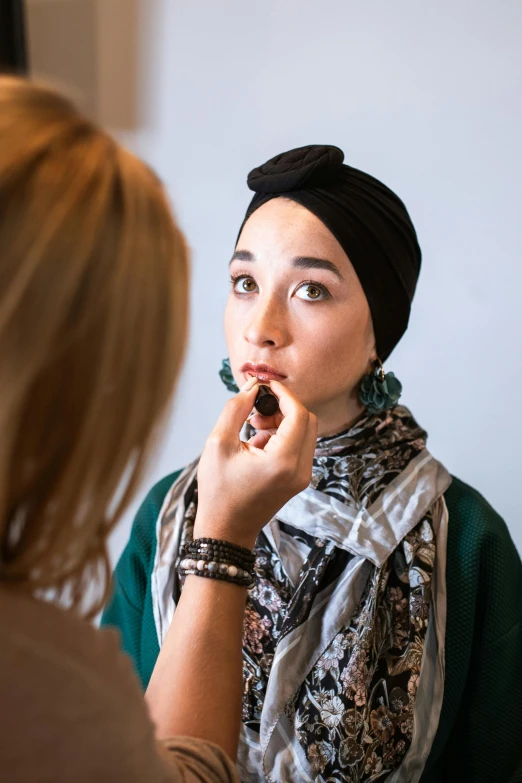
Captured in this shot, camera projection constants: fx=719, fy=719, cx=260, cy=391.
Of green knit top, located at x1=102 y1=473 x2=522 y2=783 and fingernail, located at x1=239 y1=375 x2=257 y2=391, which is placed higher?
fingernail, located at x1=239 y1=375 x2=257 y2=391

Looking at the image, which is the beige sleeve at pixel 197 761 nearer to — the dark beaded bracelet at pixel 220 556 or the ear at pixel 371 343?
the dark beaded bracelet at pixel 220 556

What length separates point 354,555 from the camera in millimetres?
927

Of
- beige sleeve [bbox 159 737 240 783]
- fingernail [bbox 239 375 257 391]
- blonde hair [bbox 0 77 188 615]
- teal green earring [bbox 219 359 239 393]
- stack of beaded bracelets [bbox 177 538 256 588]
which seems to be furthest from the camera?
teal green earring [bbox 219 359 239 393]

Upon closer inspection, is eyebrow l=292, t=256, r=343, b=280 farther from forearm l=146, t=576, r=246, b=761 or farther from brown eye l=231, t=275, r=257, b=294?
forearm l=146, t=576, r=246, b=761

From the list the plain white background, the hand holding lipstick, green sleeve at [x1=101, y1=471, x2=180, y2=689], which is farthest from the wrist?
the plain white background

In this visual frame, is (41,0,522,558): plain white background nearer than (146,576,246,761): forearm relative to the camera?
No

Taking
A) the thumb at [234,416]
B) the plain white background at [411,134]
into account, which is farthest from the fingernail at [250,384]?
the plain white background at [411,134]

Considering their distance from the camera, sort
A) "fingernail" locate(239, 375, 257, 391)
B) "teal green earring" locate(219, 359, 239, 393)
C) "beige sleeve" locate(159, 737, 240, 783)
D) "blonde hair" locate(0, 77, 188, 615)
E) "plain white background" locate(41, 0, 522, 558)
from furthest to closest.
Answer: "plain white background" locate(41, 0, 522, 558) < "teal green earring" locate(219, 359, 239, 393) < "fingernail" locate(239, 375, 257, 391) < "beige sleeve" locate(159, 737, 240, 783) < "blonde hair" locate(0, 77, 188, 615)

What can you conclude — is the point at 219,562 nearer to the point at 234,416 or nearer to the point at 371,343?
the point at 234,416

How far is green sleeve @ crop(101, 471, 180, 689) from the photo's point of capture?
1.05 metres

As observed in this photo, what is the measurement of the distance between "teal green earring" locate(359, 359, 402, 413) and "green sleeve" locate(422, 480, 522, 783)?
193mm

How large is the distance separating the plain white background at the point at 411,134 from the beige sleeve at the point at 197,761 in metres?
0.72

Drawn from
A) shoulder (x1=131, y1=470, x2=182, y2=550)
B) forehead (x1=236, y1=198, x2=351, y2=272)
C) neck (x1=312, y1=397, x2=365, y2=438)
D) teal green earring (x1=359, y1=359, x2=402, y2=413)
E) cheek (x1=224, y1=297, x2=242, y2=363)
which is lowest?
shoulder (x1=131, y1=470, x2=182, y2=550)

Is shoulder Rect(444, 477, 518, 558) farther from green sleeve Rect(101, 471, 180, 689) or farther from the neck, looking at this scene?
green sleeve Rect(101, 471, 180, 689)
